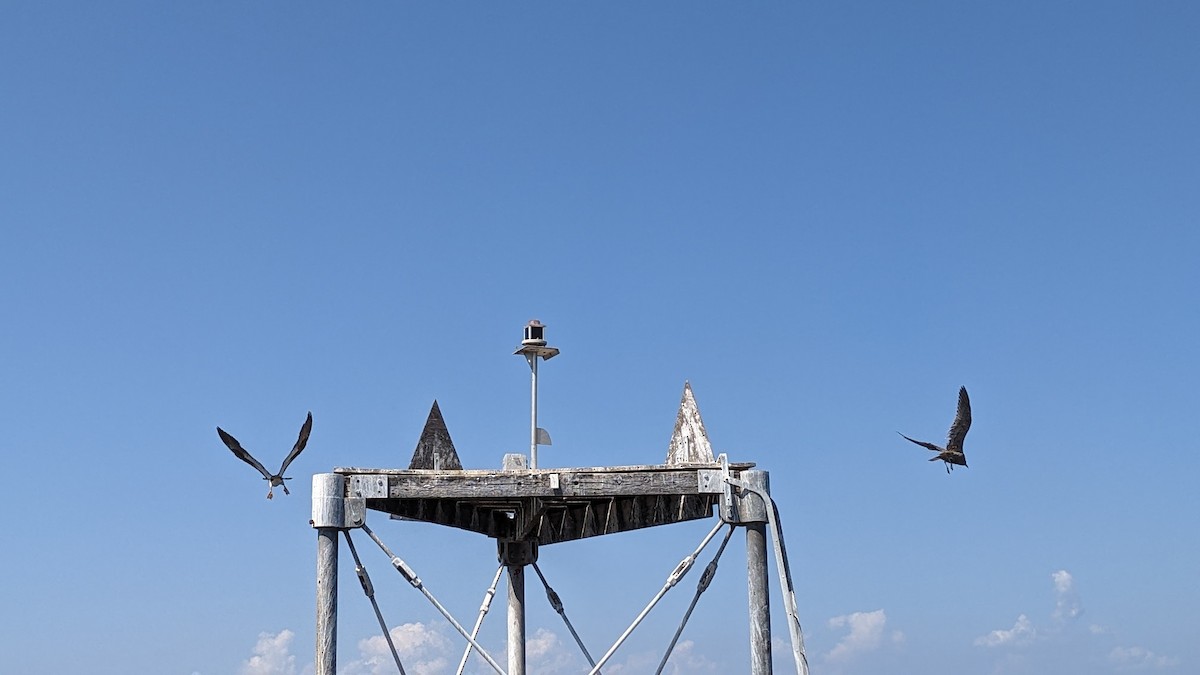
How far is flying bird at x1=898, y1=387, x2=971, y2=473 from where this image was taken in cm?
1941

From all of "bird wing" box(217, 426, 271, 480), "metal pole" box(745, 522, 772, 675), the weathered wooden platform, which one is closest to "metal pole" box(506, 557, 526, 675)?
the weathered wooden platform

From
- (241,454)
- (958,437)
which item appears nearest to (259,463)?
(241,454)

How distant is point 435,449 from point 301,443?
1893 mm

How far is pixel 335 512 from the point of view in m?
16.3

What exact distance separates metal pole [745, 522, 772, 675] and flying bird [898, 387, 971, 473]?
382 centimetres

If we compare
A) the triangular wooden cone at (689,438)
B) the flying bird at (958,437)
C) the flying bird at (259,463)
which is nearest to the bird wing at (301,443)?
the flying bird at (259,463)

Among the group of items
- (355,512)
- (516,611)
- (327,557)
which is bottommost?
(516,611)

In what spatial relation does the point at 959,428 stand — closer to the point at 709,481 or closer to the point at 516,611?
the point at 709,481

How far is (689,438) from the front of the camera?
17.5 m

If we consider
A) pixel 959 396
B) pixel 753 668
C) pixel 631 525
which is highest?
pixel 959 396

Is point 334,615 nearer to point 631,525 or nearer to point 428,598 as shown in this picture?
point 428,598

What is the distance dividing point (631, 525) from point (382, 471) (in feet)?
15.0

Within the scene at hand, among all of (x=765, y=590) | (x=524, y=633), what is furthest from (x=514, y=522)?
(x=765, y=590)

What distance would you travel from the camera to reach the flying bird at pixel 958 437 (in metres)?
19.4
